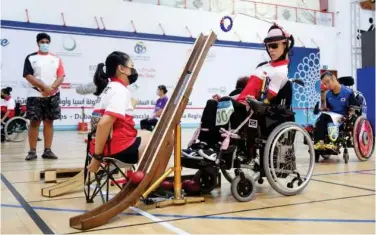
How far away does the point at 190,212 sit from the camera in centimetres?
223

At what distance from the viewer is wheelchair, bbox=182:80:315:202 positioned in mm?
2473

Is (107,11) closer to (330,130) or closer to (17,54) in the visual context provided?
(17,54)

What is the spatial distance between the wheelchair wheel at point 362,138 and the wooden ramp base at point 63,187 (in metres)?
2.83

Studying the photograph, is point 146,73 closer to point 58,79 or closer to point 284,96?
point 58,79

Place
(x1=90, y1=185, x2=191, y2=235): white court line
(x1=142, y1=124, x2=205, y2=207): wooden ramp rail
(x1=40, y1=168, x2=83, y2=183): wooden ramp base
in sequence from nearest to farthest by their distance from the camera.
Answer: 1. (x1=90, y1=185, x2=191, y2=235): white court line
2. (x1=142, y1=124, x2=205, y2=207): wooden ramp rail
3. (x1=40, y1=168, x2=83, y2=183): wooden ramp base

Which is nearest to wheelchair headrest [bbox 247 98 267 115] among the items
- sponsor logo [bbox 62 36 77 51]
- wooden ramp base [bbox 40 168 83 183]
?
wooden ramp base [bbox 40 168 83 183]

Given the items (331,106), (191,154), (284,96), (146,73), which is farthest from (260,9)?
(191,154)

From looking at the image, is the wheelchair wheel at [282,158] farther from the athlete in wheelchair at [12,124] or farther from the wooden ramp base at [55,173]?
the athlete in wheelchair at [12,124]

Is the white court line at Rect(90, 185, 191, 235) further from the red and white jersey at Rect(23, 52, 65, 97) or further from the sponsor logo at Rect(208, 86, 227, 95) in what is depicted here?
the sponsor logo at Rect(208, 86, 227, 95)

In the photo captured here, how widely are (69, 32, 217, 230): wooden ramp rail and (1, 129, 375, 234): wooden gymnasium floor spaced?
6 centimetres

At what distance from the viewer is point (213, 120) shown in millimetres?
2660

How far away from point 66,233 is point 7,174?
204cm

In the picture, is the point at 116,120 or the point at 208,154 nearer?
the point at 116,120

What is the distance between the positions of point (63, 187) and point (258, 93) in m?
1.43
